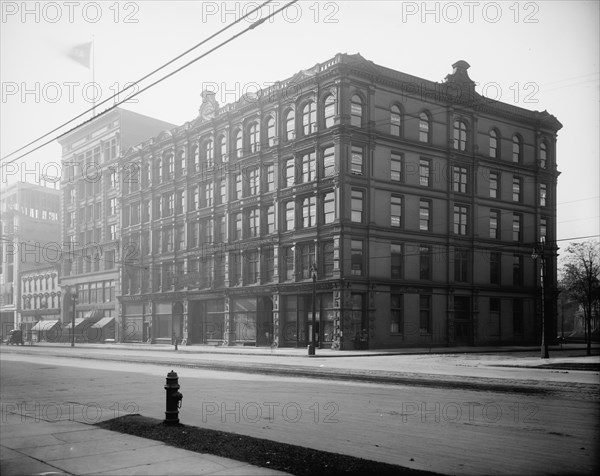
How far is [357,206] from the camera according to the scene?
42.8 meters

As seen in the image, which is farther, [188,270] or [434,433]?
[188,270]

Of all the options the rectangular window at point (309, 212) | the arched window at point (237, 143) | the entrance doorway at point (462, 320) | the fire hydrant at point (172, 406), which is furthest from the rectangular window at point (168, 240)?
the fire hydrant at point (172, 406)

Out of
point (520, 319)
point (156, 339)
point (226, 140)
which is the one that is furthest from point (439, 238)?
point (156, 339)

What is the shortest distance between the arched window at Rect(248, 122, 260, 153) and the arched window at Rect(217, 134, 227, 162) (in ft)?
10.6

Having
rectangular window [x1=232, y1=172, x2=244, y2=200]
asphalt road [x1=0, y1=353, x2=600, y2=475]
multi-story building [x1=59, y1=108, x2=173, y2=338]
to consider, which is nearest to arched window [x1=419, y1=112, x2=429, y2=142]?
rectangular window [x1=232, y1=172, x2=244, y2=200]

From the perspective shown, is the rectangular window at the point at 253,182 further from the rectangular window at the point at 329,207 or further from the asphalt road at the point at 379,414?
the asphalt road at the point at 379,414

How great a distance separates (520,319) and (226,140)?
A: 29.2 m

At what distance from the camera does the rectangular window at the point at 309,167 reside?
44156 mm

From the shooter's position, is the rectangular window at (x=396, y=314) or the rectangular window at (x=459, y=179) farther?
the rectangular window at (x=459, y=179)

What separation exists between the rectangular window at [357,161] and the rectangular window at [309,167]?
2874 millimetres

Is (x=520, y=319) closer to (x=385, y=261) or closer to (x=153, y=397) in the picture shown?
(x=385, y=261)

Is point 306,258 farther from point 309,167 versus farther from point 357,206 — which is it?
point 309,167

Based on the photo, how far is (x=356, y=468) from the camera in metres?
7.53

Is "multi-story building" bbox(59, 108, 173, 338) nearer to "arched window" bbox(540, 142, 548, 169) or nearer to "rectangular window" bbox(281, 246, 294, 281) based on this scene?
"rectangular window" bbox(281, 246, 294, 281)
